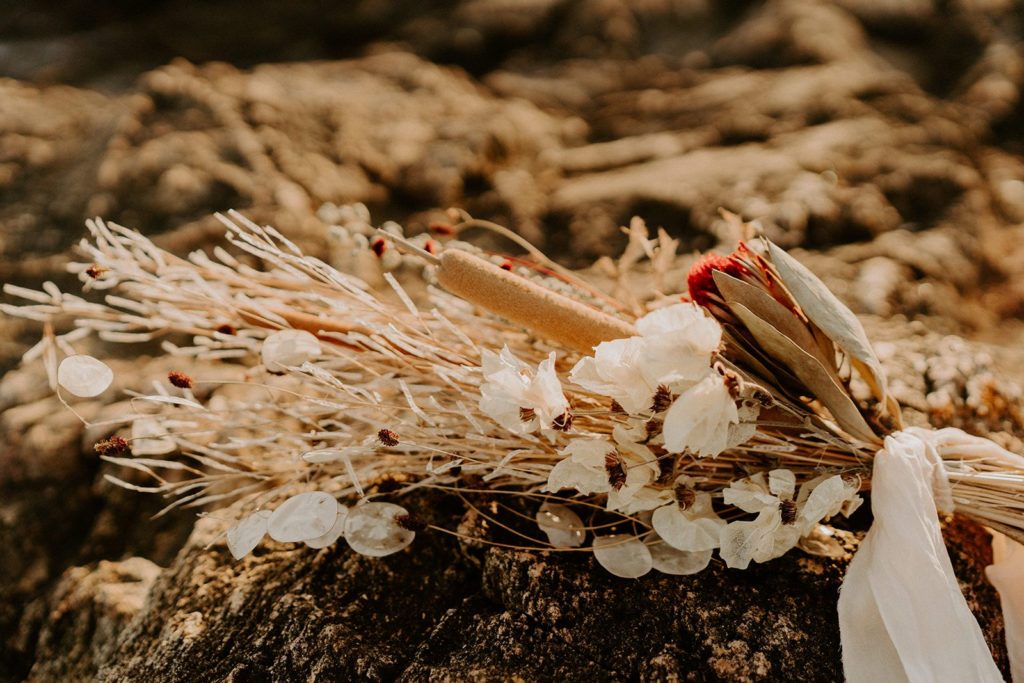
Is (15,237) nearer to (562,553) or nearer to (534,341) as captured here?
(534,341)

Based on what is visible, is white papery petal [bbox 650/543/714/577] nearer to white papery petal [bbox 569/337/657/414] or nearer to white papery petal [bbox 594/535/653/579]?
white papery petal [bbox 594/535/653/579]

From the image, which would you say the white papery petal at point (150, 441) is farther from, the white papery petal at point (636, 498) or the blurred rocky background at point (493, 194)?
the white papery petal at point (636, 498)

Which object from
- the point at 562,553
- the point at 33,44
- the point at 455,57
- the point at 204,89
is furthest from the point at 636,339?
the point at 33,44

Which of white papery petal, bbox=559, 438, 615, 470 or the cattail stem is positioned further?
the cattail stem

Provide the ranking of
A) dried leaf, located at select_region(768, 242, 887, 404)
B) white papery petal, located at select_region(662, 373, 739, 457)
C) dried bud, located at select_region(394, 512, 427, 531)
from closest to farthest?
white papery petal, located at select_region(662, 373, 739, 457)
dried leaf, located at select_region(768, 242, 887, 404)
dried bud, located at select_region(394, 512, 427, 531)

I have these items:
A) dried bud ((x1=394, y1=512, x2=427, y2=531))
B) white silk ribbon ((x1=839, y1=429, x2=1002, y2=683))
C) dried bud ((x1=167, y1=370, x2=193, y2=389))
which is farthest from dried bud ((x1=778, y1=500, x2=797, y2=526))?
dried bud ((x1=167, y1=370, x2=193, y2=389))

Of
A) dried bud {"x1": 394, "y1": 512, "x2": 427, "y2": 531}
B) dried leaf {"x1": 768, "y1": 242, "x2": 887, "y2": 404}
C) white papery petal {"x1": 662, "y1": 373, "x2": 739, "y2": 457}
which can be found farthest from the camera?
dried bud {"x1": 394, "y1": 512, "x2": 427, "y2": 531}
